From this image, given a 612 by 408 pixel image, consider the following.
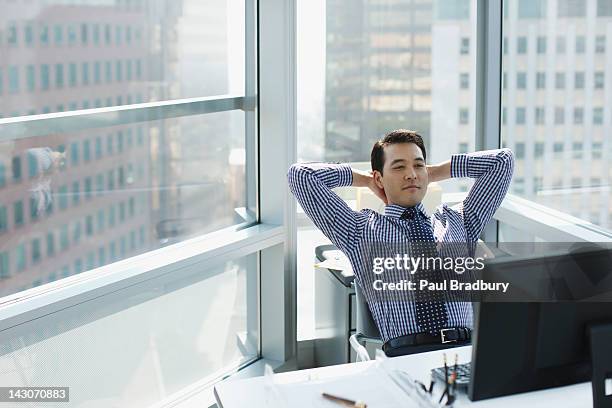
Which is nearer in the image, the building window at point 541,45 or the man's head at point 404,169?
the man's head at point 404,169

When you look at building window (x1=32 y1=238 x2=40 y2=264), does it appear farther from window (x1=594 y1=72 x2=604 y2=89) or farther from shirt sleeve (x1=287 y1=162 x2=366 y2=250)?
window (x1=594 y1=72 x2=604 y2=89)

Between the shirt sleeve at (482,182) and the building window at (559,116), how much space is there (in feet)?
1.46

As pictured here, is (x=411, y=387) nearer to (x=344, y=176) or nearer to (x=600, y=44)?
(x=344, y=176)

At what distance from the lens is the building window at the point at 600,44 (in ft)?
10.6

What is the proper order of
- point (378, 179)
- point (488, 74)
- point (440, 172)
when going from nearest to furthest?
point (378, 179)
point (440, 172)
point (488, 74)

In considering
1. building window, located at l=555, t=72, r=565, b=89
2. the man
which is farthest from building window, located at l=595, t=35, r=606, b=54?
the man

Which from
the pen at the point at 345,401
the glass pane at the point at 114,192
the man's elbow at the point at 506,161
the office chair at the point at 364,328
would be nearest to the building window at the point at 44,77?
the glass pane at the point at 114,192

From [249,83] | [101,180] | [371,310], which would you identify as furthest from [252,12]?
[371,310]

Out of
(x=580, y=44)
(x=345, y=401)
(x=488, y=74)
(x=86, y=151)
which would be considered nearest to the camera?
(x=345, y=401)

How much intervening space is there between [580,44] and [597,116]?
31 centimetres

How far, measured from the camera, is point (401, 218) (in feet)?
9.30

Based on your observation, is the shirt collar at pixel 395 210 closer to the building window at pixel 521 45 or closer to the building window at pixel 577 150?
the building window at pixel 577 150

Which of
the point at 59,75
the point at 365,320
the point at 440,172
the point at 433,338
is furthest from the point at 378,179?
the point at 59,75

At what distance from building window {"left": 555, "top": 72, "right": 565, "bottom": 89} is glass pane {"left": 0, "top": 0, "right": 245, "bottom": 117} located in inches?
52.0
